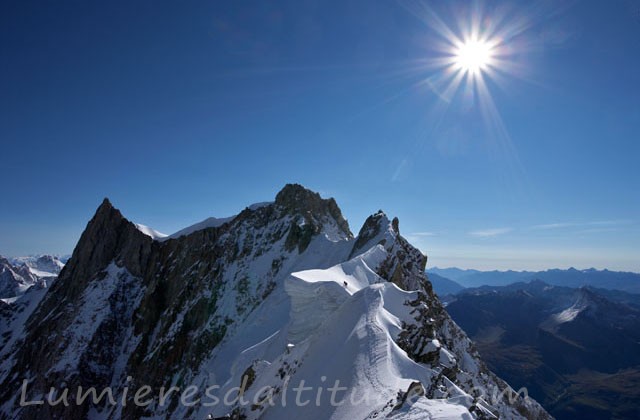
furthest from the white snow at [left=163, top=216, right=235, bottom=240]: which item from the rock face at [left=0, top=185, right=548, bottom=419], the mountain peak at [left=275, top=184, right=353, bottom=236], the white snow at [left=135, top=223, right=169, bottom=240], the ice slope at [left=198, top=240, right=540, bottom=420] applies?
the ice slope at [left=198, top=240, right=540, bottom=420]

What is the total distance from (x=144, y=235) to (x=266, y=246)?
47.4 metres

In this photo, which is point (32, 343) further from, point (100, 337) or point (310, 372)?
point (310, 372)

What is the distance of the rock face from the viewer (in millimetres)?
18984

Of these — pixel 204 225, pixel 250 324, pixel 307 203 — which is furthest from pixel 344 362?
pixel 204 225

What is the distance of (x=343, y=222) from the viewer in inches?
3260

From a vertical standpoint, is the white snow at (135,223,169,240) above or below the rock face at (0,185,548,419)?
above

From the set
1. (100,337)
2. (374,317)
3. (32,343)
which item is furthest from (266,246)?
(32,343)

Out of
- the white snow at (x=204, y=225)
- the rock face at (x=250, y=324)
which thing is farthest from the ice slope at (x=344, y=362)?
the white snow at (x=204, y=225)

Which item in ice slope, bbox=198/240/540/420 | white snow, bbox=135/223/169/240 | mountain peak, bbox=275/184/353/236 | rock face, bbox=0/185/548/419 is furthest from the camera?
white snow, bbox=135/223/169/240

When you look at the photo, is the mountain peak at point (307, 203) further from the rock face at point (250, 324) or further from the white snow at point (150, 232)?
the white snow at point (150, 232)

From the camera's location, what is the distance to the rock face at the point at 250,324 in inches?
747

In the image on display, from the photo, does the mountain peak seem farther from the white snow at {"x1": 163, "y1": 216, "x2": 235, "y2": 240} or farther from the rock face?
the white snow at {"x1": 163, "y1": 216, "x2": 235, "y2": 240}

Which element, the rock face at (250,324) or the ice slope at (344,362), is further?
the rock face at (250,324)

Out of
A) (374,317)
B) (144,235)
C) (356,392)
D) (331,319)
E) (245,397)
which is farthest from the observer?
(144,235)
